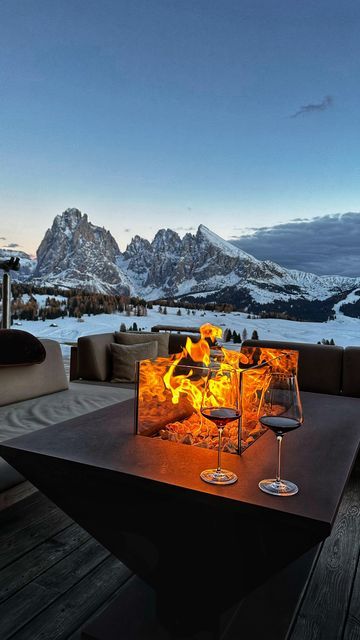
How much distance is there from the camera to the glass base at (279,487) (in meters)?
1.08

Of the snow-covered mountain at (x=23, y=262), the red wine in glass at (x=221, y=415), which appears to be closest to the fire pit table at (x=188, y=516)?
the red wine in glass at (x=221, y=415)

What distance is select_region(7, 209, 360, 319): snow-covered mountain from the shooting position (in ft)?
20.0

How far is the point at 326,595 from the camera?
1.68 meters

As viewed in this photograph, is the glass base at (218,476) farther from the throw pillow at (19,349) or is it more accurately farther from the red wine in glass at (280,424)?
the throw pillow at (19,349)

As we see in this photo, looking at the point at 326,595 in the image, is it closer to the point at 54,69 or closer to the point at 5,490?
the point at 5,490

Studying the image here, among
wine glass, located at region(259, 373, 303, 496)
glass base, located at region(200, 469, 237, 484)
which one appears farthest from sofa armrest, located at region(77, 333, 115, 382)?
glass base, located at region(200, 469, 237, 484)

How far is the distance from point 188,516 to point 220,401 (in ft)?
1.36

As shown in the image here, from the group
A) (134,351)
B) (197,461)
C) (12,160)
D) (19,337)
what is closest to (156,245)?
(12,160)

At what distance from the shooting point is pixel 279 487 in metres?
1.11

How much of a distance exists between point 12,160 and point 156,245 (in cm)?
226

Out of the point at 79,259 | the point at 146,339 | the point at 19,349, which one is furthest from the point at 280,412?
the point at 79,259

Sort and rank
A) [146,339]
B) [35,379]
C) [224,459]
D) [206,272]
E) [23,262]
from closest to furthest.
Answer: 1. [224,459]
2. [35,379]
3. [146,339]
4. [206,272]
5. [23,262]

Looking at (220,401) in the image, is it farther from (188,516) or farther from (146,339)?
(146,339)

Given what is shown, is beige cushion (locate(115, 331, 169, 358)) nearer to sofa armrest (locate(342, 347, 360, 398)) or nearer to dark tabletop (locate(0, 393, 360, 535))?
sofa armrest (locate(342, 347, 360, 398))
